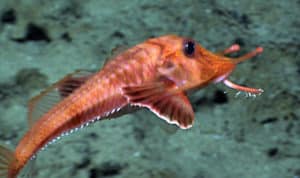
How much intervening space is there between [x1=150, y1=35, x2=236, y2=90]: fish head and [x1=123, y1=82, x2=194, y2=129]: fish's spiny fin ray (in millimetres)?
75

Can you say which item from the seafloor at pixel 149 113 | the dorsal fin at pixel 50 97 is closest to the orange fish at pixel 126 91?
the dorsal fin at pixel 50 97

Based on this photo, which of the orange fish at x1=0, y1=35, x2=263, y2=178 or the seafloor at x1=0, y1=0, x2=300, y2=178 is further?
the seafloor at x1=0, y1=0, x2=300, y2=178

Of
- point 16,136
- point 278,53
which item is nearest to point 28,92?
point 16,136

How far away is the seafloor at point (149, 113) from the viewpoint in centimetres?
335

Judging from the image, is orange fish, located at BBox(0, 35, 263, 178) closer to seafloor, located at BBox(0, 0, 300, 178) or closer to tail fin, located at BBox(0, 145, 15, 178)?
tail fin, located at BBox(0, 145, 15, 178)

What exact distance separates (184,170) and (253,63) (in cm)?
136

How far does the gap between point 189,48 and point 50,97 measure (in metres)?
0.60

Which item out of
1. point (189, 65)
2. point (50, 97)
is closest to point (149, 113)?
point (189, 65)

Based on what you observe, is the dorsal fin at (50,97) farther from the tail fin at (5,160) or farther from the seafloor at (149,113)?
the seafloor at (149,113)

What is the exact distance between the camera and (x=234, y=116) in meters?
3.90

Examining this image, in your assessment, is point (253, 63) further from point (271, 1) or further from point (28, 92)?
point (28, 92)

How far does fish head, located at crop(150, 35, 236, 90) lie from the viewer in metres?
2.12

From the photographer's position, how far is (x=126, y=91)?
2061 mm

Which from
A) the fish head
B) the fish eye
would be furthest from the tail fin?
the fish eye
